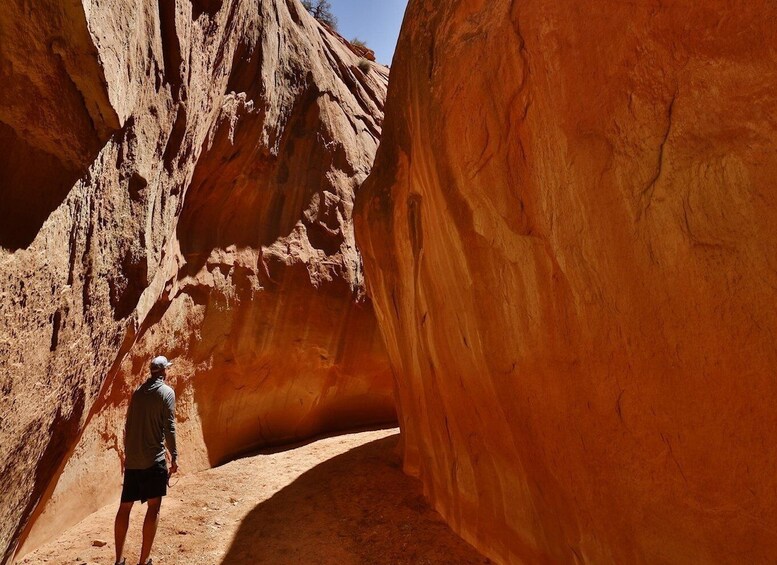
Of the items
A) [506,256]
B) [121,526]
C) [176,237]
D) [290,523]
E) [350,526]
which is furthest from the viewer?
[176,237]

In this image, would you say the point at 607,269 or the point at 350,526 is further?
the point at 350,526

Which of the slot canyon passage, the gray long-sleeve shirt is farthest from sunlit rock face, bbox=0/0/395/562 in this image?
the gray long-sleeve shirt

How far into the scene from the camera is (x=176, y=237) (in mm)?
7402

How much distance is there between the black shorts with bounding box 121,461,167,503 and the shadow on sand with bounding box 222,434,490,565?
94 cm

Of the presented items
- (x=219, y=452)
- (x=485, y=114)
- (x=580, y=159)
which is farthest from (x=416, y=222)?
(x=219, y=452)

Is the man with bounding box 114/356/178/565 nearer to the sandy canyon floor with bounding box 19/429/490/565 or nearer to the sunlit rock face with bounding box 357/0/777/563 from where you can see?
the sandy canyon floor with bounding box 19/429/490/565

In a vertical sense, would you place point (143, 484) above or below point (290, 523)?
above

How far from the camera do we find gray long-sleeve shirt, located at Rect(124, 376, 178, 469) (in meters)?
4.11

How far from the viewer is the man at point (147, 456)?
160 inches

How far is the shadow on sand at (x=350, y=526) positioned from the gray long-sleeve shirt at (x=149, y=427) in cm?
119

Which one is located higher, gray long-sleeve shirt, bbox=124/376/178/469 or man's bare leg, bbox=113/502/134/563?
gray long-sleeve shirt, bbox=124/376/178/469

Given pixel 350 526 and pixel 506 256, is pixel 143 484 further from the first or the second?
pixel 506 256

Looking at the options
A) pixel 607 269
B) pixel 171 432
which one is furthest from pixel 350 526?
pixel 607 269

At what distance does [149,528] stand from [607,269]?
3904mm
